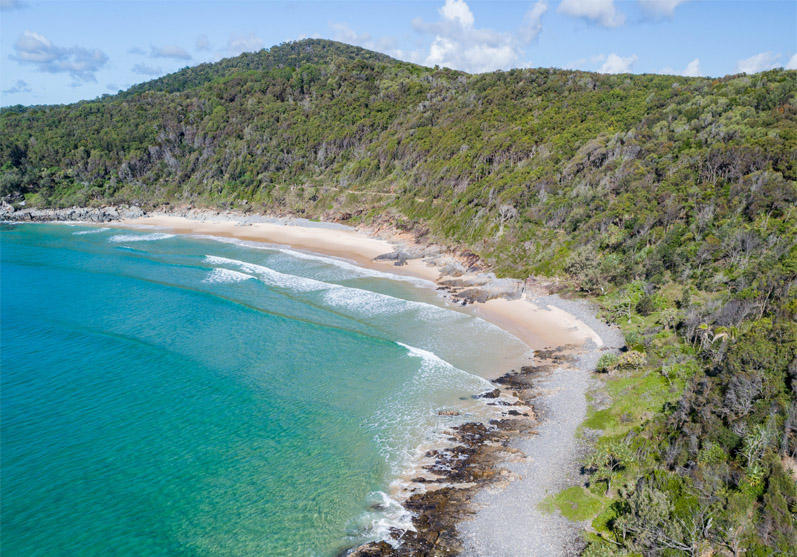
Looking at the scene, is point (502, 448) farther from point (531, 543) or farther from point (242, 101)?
point (242, 101)

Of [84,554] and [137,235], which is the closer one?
[84,554]

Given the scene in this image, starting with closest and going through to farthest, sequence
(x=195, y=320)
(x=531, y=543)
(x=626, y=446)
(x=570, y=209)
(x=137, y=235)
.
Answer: (x=531, y=543) → (x=626, y=446) → (x=195, y=320) → (x=570, y=209) → (x=137, y=235)

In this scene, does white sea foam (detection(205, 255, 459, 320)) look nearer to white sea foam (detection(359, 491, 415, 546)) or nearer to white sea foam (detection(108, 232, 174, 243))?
white sea foam (detection(359, 491, 415, 546))

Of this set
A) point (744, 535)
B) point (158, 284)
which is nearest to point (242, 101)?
point (158, 284)

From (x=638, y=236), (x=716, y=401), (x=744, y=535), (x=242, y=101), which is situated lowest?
(x=744, y=535)

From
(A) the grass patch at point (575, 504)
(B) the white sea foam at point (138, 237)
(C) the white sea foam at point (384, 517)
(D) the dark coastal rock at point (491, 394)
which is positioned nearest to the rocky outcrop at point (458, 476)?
(D) the dark coastal rock at point (491, 394)

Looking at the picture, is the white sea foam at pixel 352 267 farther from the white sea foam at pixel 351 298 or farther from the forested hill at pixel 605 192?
the forested hill at pixel 605 192
